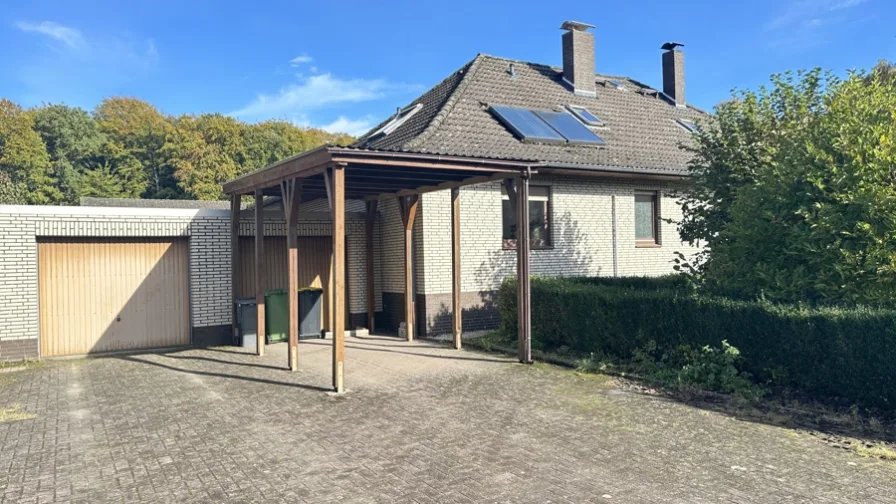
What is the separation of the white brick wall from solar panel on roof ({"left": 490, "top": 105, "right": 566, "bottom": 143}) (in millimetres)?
1011

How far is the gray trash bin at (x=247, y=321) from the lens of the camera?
12.1 m

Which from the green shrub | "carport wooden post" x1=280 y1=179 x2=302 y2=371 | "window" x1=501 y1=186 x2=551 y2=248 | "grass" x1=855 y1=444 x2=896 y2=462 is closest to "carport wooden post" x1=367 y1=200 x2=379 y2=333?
"window" x1=501 y1=186 x2=551 y2=248

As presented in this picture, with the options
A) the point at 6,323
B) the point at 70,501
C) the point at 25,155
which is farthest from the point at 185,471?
the point at 25,155

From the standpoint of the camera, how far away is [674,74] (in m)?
20.9

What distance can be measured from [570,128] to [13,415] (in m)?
12.7

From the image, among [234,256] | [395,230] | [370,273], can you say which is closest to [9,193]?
[234,256]

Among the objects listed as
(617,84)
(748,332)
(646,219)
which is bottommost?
(748,332)

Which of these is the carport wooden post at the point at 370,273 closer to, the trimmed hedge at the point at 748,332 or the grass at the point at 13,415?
the trimmed hedge at the point at 748,332

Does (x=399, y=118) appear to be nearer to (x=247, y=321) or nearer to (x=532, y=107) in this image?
(x=532, y=107)

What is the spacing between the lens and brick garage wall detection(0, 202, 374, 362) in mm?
10617

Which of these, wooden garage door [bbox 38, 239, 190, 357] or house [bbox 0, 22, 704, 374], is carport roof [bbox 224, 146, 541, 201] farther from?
wooden garage door [bbox 38, 239, 190, 357]

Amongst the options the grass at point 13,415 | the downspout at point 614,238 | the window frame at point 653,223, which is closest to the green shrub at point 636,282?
the downspout at point 614,238

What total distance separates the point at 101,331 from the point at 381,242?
5822 mm

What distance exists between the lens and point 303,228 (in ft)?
44.0
